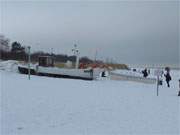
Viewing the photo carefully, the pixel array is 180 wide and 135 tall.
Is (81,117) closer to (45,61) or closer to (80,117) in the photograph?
(80,117)

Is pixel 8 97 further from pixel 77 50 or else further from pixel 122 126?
pixel 77 50

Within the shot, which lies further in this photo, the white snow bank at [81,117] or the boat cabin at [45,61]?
the boat cabin at [45,61]

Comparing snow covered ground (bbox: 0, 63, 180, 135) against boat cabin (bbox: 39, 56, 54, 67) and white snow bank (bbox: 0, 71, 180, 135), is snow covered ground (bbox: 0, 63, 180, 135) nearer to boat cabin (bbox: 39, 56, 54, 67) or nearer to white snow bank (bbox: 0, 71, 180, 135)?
white snow bank (bbox: 0, 71, 180, 135)

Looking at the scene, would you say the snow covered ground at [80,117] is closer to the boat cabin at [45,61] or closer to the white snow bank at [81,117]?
the white snow bank at [81,117]

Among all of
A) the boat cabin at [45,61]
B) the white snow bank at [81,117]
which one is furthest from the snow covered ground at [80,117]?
the boat cabin at [45,61]

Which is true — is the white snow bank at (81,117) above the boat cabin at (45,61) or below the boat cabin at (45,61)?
below

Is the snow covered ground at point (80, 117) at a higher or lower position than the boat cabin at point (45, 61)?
lower

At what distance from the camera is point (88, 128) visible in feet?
30.3

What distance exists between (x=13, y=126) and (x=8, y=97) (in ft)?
16.9

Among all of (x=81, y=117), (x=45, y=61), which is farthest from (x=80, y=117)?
(x=45, y=61)

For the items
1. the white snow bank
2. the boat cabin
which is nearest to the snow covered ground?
the white snow bank

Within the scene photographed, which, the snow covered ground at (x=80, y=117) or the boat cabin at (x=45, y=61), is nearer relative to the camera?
the snow covered ground at (x=80, y=117)

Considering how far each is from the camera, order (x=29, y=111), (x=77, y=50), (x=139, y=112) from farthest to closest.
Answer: (x=77, y=50) < (x=139, y=112) < (x=29, y=111)

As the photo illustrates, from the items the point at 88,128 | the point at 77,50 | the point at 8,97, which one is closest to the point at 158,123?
the point at 88,128
